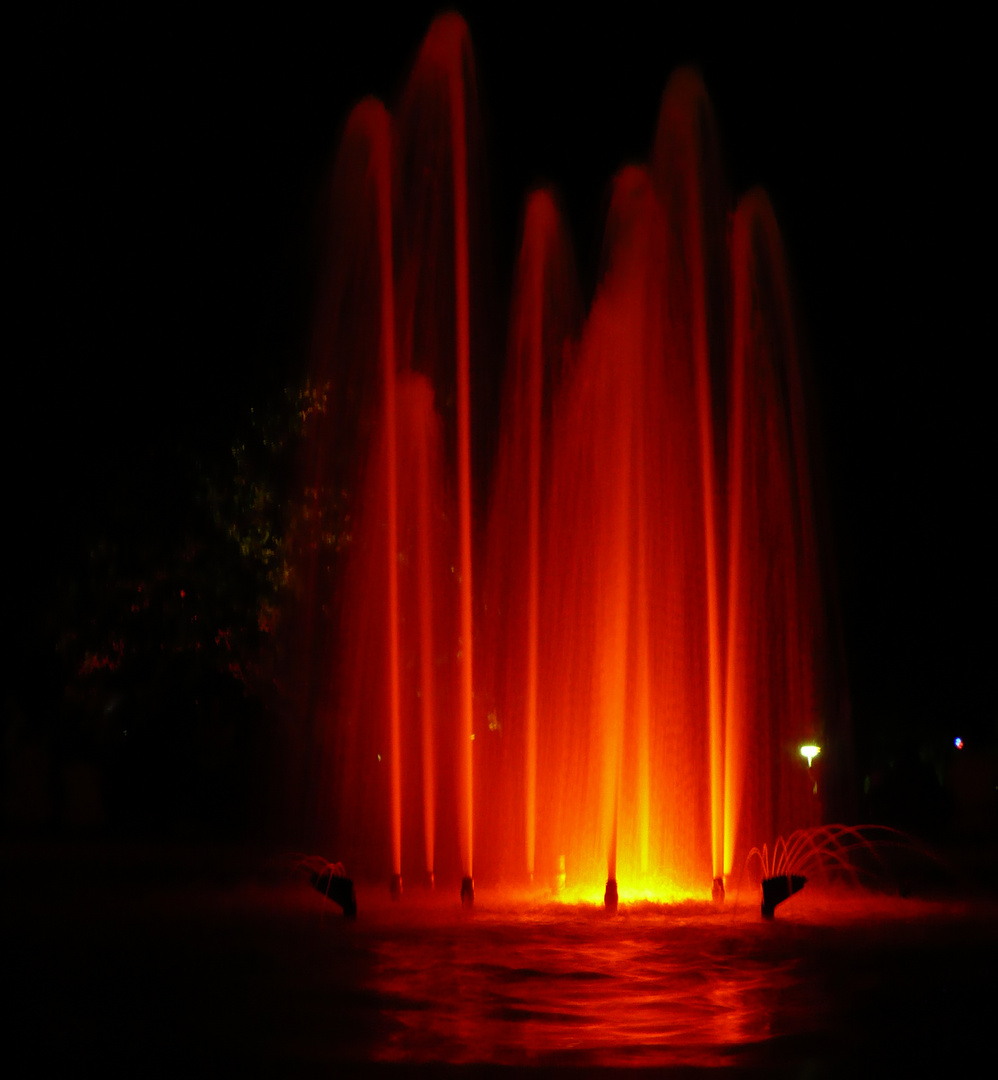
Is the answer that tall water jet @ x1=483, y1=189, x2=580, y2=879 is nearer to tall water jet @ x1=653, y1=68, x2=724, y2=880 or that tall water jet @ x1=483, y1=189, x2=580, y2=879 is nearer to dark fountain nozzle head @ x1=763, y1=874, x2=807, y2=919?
tall water jet @ x1=653, y1=68, x2=724, y2=880

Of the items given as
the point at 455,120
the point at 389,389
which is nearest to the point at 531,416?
the point at 389,389

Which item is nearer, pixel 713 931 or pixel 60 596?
pixel 713 931

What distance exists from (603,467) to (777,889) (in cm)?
590

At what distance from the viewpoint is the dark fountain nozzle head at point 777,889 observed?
1152 cm

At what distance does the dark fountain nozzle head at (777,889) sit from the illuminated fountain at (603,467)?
111 centimetres

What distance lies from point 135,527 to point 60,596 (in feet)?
4.80

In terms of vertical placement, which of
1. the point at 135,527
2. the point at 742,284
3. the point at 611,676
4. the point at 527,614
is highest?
the point at 742,284

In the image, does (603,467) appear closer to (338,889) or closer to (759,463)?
(759,463)

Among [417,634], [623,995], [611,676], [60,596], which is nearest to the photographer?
[623,995]

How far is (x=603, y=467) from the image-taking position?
51.8 ft

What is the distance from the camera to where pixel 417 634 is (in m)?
22.8

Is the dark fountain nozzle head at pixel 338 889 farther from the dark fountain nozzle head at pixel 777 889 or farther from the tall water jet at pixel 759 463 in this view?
the tall water jet at pixel 759 463

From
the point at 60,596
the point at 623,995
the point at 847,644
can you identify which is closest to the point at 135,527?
the point at 60,596

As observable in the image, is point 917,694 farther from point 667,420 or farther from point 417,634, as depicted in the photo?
point 667,420
